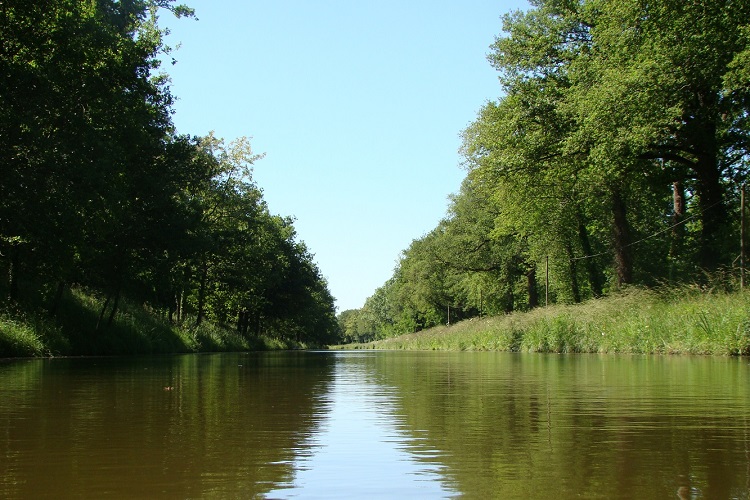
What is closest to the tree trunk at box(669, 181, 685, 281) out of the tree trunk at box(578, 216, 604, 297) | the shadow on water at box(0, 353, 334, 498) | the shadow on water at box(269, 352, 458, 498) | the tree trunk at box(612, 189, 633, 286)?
the tree trunk at box(612, 189, 633, 286)

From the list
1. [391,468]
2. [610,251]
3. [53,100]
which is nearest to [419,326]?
[610,251]

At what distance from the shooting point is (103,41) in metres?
22.7

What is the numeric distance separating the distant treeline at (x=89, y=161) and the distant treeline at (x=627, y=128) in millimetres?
14138

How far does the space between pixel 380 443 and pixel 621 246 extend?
101ft

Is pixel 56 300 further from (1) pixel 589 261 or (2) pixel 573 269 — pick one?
(2) pixel 573 269

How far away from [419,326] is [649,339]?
342 feet

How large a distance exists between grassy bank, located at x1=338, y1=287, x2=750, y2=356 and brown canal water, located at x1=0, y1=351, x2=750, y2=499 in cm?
1014

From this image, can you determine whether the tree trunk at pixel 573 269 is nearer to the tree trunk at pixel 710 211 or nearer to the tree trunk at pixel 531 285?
the tree trunk at pixel 531 285

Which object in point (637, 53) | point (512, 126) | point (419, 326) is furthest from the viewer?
point (419, 326)

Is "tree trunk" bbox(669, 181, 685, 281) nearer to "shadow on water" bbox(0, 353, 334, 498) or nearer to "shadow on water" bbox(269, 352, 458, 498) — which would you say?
"shadow on water" bbox(0, 353, 334, 498)

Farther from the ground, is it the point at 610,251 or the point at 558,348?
the point at 610,251

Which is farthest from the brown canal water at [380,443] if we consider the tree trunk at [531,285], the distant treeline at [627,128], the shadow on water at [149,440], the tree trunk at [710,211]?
the tree trunk at [531,285]

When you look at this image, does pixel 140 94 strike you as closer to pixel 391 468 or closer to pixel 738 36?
pixel 738 36

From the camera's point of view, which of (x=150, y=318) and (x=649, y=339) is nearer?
(x=649, y=339)
